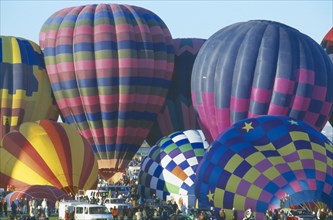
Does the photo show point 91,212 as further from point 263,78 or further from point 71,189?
point 263,78

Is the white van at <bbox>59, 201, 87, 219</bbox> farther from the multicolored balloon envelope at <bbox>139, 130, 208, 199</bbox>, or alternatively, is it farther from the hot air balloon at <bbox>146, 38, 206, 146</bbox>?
the hot air balloon at <bbox>146, 38, 206, 146</bbox>

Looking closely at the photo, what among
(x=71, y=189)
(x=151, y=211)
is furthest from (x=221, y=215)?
(x=71, y=189)

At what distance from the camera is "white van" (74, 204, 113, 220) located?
33178mm

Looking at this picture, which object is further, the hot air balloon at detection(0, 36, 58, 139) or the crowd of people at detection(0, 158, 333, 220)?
the hot air balloon at detection(0, 36, 58, 139)

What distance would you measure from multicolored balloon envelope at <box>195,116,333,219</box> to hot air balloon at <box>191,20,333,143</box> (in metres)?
7.34

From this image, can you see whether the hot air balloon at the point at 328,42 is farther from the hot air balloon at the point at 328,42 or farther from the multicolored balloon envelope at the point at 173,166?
the multicolored balloon envelope at the point at 173,166

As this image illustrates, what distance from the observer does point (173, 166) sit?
4122cm

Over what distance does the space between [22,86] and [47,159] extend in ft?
37.7

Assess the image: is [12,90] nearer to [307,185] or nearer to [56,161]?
[56,161]

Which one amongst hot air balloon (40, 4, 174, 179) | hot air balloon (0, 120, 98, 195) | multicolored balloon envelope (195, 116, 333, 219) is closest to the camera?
multicolored balloon envelope (195, 116, 333, 219)

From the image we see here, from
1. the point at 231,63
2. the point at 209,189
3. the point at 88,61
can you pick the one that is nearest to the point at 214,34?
the point at 231,63

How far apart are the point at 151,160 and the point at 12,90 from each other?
34.6 ft

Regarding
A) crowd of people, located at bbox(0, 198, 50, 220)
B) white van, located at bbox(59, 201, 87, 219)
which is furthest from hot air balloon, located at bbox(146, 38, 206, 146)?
white van, located at bbox(59, 201, 87, 219)

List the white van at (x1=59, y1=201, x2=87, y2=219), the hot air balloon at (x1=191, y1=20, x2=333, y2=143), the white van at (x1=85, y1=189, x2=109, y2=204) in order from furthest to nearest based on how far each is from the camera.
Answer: the hot air balloon at (x1=191, y1=20, x2=333, y2=143) < the white van at (x1=85, y1=189, x2=109, y2=204) < the white van at (x1=59, y1=201, x2=87, y2=219)
